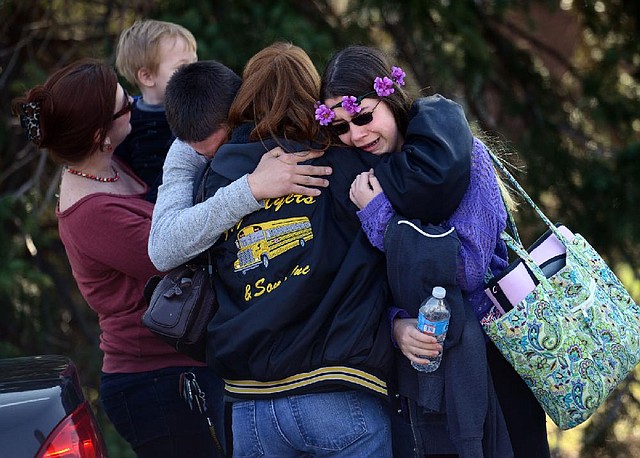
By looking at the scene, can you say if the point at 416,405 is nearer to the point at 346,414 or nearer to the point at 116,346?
the point at 346,414

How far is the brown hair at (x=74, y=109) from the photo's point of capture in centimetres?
295

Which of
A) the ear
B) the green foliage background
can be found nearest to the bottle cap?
the ear

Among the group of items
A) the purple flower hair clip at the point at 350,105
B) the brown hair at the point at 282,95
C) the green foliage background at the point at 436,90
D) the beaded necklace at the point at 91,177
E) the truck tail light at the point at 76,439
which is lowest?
the green foliage background at the point at 436,90

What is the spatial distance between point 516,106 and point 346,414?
3.89 m

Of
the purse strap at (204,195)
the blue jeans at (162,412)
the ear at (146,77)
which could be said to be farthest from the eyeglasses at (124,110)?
the blue jeans at (162,412)

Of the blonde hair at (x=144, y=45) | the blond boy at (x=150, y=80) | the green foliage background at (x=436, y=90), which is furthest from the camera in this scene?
the green foliage background at (x=436, y=90)

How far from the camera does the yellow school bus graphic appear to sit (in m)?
2.36

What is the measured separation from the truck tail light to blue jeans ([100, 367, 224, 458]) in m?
0.45

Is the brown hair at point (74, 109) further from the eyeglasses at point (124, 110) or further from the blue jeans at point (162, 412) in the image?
the blue jeans at point (162, 412)

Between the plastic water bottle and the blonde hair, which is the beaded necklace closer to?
the blonde hair

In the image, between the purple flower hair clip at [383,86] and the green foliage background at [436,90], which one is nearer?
the purple flower hair clip at [383,86]

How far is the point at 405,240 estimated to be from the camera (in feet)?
7.49

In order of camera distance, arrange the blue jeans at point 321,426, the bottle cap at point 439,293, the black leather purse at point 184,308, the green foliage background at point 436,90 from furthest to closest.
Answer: the green foliage background at point 436,90
the black leather purse at point 184,308
the blue jeans at point 321,426
the bottle cap at point 439,293

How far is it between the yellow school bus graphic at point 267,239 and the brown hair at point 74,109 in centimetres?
83
